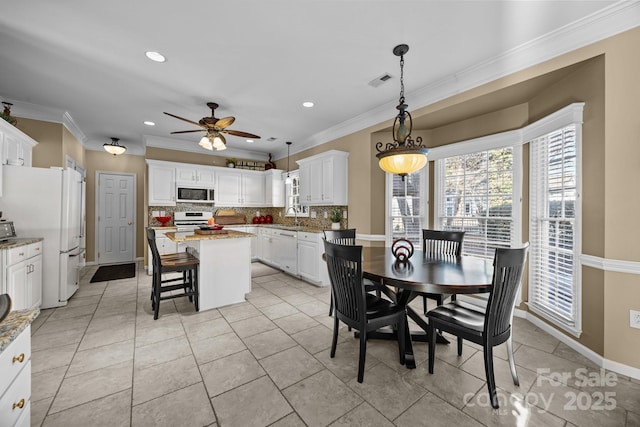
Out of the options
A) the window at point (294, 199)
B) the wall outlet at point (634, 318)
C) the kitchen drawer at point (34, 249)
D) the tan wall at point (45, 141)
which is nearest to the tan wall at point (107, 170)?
the tan wall at point (45, 141)

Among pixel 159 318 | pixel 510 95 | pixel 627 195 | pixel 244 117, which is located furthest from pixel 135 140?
pixel 627 195

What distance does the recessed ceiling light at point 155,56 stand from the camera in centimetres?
256

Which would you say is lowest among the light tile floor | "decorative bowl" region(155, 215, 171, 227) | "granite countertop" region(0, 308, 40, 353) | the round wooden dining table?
the light tile floor

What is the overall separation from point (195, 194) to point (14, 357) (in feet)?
16.7

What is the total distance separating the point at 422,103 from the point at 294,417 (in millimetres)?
3570

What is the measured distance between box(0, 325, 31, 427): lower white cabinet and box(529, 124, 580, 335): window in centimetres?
377

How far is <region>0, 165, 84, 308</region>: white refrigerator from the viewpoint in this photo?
312 centimetres

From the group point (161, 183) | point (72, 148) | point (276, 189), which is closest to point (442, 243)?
point (276, 189)

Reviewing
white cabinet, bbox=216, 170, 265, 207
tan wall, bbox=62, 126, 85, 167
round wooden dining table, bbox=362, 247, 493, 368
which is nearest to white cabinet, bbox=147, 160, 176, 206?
white cabinet, bbox=216, 170, 265, 207

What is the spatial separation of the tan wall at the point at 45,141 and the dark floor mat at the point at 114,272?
2.11 m

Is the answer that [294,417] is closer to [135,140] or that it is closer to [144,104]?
[144,104]

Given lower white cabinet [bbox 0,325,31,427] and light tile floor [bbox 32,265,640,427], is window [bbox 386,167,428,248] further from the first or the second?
lower white cabinet [bbox 0,325,31,427]

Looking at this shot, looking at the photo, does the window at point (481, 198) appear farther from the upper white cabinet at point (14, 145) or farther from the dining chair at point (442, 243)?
the upper white cabinet at point (14, 145)

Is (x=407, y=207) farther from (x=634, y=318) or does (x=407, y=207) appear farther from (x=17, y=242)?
(x=17, y=242)
